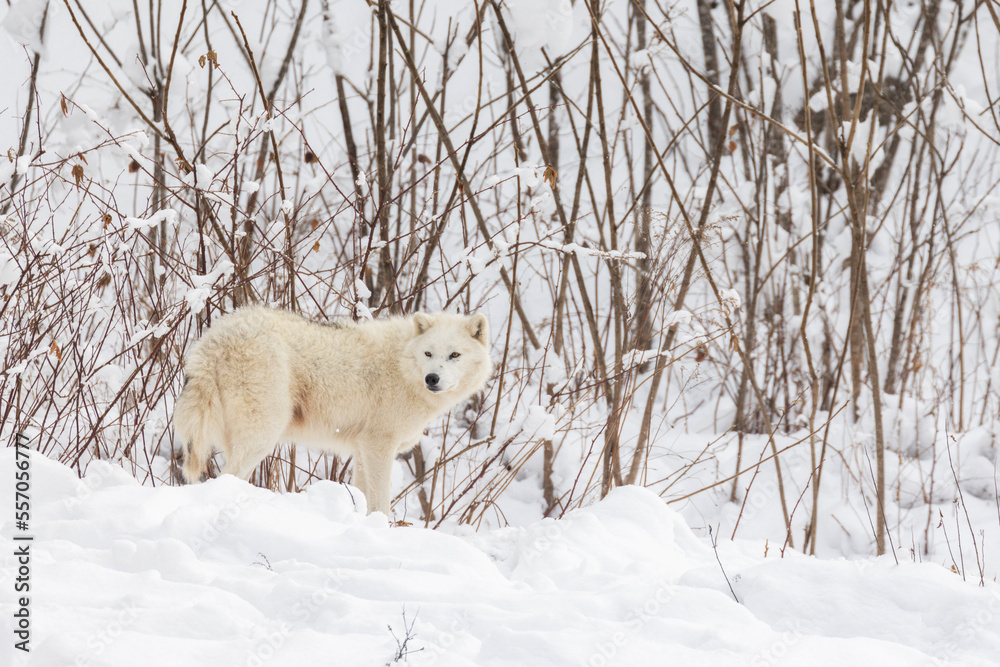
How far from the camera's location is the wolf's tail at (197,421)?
13.4 ft

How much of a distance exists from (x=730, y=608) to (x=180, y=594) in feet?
5.53

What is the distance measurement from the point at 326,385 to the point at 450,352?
701 mm

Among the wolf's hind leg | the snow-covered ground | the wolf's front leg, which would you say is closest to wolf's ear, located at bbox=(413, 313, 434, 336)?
the wolf's front leg

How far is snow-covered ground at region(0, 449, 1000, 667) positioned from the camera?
2.25 meters

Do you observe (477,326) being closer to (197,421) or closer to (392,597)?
(197,421)

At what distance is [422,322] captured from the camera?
15.4 feet

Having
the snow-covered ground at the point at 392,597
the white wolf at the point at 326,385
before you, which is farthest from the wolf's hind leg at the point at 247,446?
the snow-covered ground at the point at 392,597

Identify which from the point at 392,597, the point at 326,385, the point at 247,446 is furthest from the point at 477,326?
the point at 392,597

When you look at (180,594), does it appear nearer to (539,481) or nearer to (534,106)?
(534,106)

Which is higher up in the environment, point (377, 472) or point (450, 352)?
point (450, 352)

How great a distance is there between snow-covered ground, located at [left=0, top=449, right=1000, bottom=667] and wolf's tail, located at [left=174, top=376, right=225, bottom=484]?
80 centimetres

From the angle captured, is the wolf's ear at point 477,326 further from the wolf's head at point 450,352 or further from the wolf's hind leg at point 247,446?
the wolf's hind leg at point 247,446

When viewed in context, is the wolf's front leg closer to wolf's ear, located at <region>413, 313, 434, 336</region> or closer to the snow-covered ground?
wolf's ear, located at <region>413, 313, 434, 336</region>

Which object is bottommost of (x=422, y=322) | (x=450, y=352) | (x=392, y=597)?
(x=392, y=597)
